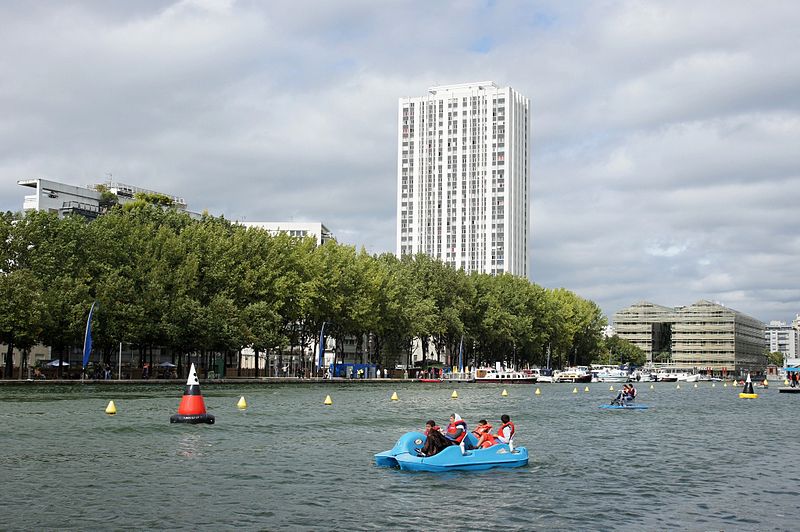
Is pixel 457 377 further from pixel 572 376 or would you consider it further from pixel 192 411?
pixel 192 411

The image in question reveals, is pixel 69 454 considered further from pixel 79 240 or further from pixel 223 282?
pixel 223 282

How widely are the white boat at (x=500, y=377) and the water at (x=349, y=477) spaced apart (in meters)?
94.2

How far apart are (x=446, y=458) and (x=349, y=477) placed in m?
3.82

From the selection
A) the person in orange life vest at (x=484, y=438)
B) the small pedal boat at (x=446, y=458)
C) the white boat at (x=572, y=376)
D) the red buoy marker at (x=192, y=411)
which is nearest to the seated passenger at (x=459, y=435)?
the small pedal boat at (x=446, y=458)

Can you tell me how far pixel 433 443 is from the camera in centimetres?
3534

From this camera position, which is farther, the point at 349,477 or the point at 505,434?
the point at 505,434

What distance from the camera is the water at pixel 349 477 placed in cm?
2648

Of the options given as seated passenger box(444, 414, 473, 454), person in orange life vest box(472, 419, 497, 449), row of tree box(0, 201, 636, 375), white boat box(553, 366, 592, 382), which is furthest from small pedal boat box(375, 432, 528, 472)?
white boat box(553, 366, 592, 382)

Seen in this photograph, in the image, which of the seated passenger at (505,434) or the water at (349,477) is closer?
the water at (349,477)

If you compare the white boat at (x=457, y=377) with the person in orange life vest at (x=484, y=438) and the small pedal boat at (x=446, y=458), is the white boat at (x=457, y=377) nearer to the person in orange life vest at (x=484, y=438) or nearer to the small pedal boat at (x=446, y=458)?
the person in orange life vest at (x=484, y=438)

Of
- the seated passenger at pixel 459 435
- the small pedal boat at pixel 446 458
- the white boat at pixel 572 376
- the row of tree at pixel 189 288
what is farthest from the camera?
the white boat at pixel 572 376

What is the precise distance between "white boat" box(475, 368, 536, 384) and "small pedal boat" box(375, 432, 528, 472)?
4687 inches

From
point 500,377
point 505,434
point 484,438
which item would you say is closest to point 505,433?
point 505,434

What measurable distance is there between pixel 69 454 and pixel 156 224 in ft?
273
